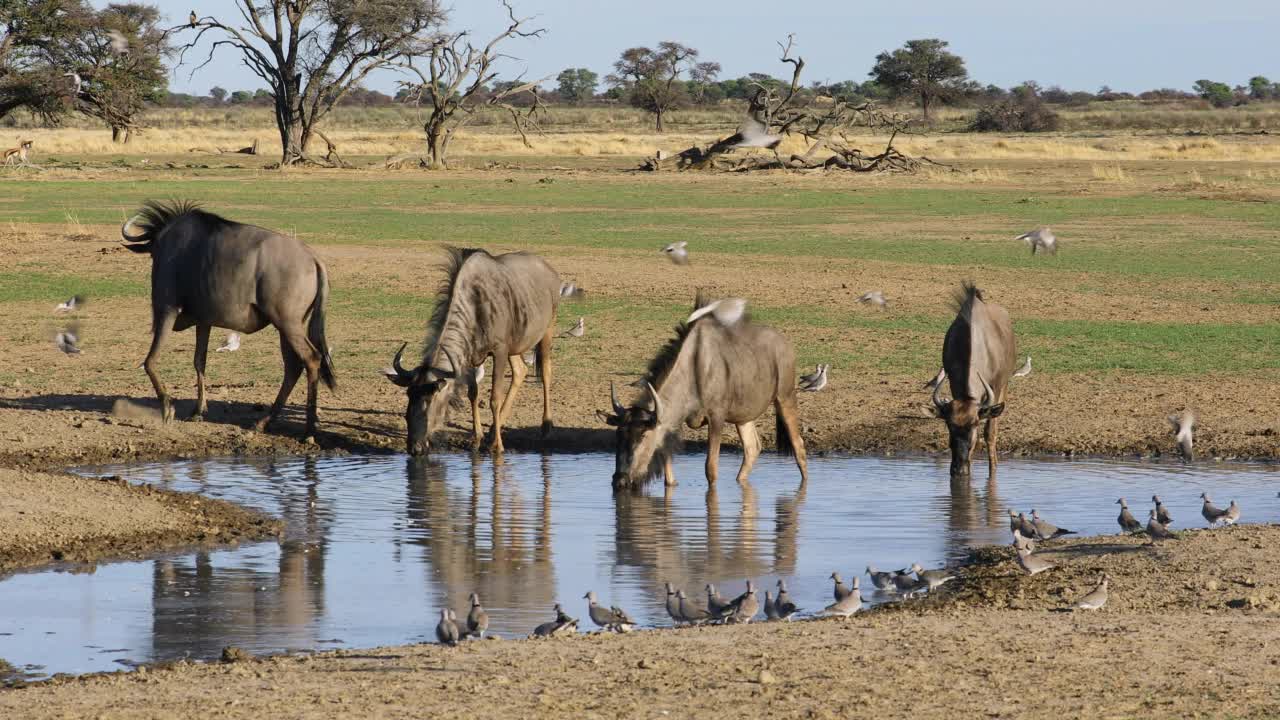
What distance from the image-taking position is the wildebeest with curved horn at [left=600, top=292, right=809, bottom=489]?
11203mm

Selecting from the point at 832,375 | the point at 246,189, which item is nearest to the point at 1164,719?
the point at 832,375

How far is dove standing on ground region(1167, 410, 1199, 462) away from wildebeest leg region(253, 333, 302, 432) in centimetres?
652

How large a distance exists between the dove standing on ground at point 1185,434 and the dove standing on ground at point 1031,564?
4.42m

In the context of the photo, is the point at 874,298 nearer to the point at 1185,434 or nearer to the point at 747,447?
the point at 1185,434

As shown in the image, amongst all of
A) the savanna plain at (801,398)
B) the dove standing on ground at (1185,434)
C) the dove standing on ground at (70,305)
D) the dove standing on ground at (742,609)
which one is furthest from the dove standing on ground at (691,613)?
the dove standing on ground at (70,305)

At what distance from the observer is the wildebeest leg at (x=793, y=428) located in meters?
11.9

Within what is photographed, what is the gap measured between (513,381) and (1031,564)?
20.7 feet

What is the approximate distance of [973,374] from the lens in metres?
11.9

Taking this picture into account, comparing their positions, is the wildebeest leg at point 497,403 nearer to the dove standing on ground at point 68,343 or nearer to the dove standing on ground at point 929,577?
the dove standing on ground at point 929,577

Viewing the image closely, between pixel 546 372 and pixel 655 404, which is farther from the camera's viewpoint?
pixel 546 372

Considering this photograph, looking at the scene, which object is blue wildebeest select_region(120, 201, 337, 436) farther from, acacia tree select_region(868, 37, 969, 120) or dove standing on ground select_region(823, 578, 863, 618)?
acacia tree select_region(868, 37, 969, 120)

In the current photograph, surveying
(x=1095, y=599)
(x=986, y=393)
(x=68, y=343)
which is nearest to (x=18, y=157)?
(x=68, y=343)

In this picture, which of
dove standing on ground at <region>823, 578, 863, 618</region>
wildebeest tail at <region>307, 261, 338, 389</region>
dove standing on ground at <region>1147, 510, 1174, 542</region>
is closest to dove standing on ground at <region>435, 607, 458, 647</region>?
dove standing on ground at <region>823, 578, 863, 618</region>

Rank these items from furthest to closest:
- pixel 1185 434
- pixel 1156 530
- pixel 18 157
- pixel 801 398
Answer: pixel 18 157
pixel 801 398
pixel 1185 434
pixel 1156 530
